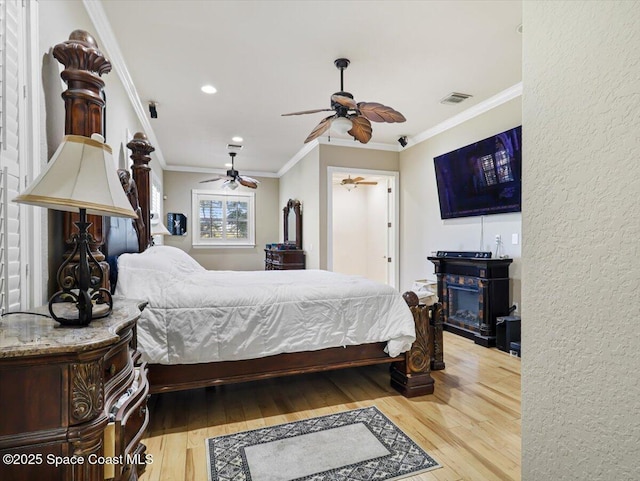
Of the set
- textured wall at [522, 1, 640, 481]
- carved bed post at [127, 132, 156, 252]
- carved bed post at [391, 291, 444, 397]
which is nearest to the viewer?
textured wall at [522, 1, 640, 481]

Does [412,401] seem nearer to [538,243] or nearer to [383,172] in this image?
[538,243]

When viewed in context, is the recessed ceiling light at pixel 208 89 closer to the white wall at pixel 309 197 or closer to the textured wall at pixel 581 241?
the white wall at pixel 309 197

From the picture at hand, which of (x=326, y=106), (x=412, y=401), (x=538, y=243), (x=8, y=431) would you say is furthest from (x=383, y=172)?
(x=8, y=431)

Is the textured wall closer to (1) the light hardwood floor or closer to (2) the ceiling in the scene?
(1) the light hardwood floor

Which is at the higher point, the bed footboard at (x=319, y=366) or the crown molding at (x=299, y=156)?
the crown molding at (x=299, y=156)

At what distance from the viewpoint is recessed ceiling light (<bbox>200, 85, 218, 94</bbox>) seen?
368cm

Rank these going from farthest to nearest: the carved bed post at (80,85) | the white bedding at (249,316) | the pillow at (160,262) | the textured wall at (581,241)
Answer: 1. the pillow at (160,262)
2. the white bedding at (249,316)
3. the carved bed post at (80,85)
4. the textured wall at (581,241)

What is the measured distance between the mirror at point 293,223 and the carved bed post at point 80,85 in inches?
185

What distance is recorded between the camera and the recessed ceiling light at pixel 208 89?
3.68m

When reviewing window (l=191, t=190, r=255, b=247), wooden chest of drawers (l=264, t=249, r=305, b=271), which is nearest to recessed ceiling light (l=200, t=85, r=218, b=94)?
wooden chest of drawers (l=264, t=249, r=305, b=271)

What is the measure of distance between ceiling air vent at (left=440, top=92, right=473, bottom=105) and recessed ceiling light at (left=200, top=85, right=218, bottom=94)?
2.62 meters

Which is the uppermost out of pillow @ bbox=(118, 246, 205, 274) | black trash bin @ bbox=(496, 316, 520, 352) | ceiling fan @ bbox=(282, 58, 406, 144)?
ceiling fan @ bbox=(282, 58, 406, 144)

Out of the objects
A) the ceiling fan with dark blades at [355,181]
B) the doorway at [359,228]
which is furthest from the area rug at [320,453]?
the doorway at [359,228]

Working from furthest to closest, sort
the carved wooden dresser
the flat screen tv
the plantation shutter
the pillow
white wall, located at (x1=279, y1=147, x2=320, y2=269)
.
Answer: white wall, located at (x1=279, y1=147, x2=320, y2=269) < the flat screen tv < the pillow < the plantation shutter < the carved wooden dresser
